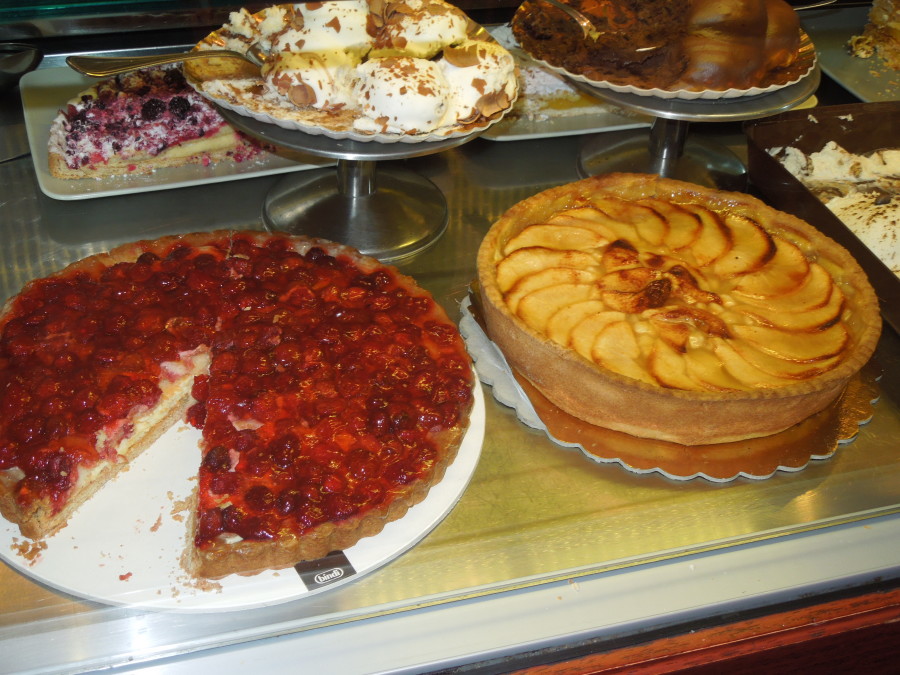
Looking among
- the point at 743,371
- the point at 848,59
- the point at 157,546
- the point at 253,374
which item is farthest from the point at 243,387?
the point at 848,59

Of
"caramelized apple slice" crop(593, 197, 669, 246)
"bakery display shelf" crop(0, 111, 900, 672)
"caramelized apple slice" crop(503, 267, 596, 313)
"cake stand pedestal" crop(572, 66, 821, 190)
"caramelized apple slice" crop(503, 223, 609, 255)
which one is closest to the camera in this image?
"bakery display shelf" crop(0, 111, 900, 672)

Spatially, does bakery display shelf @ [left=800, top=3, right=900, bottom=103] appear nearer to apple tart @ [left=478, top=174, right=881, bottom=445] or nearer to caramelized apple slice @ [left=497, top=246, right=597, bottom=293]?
apple tart @ [left=478, top=174, right=881, bottom=445]

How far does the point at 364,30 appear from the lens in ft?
9.05

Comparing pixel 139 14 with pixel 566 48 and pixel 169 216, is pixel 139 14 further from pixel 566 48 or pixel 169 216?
pixel 566 48

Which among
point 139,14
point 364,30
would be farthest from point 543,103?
point 139,14

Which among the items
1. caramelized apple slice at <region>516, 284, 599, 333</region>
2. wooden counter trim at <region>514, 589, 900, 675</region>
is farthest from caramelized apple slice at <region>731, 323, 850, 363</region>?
wooden counter trim at <region>514, 589, 900, 675</region>

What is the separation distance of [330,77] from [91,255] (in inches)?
41.1

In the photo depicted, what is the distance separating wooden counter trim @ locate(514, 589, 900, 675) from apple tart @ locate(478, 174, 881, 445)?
1.77 ft

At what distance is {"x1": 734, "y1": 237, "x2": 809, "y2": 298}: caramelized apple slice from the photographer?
9.50ft

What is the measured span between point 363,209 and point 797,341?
5.42 feet

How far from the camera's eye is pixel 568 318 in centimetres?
266

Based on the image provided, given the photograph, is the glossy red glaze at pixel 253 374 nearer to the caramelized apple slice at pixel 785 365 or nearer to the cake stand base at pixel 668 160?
the caramelized apple slice at pixel 785 365

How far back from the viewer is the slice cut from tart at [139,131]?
3.22m

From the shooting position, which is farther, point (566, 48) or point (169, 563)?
Result: point (566, 48)
